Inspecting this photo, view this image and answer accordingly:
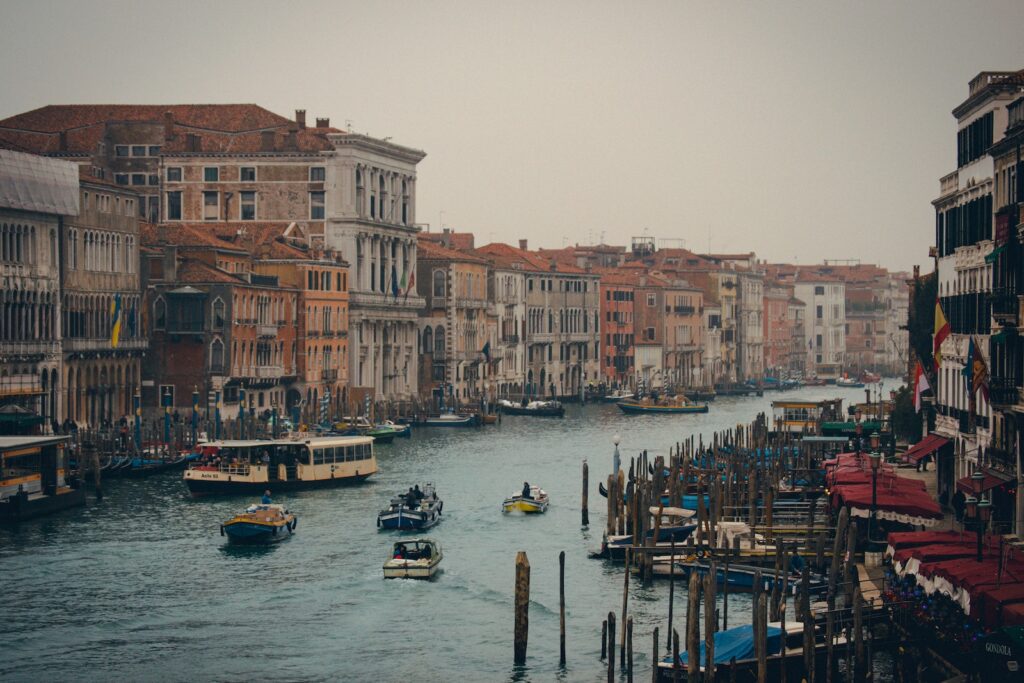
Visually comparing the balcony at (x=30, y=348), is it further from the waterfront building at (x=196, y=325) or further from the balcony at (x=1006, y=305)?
the balcony at (x=1006, y=305)

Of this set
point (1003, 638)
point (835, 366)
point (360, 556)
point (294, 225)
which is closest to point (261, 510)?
point (360, 556)

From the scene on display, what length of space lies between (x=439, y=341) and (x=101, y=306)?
2791 cm

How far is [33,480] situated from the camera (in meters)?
43.3

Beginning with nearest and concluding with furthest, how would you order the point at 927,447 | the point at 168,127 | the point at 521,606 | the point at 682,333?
the point at 521,606 → the point at 927,447 → the point at 168,127 → the point at 682,333

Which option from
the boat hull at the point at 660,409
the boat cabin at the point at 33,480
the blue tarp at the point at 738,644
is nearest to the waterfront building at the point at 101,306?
the boat cabin at the point at 33,480

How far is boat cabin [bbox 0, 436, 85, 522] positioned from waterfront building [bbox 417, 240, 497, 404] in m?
41.9

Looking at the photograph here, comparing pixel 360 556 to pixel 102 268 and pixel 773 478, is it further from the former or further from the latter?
pixel 102 268

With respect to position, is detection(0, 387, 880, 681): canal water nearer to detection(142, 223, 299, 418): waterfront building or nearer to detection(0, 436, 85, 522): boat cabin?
detection(0, 436, 85, 522): boat cabin

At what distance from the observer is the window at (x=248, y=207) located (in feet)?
261

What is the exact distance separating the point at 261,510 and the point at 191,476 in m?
7.81

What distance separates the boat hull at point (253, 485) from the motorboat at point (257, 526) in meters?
7.44

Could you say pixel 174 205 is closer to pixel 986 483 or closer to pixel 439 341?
pixel 439 341

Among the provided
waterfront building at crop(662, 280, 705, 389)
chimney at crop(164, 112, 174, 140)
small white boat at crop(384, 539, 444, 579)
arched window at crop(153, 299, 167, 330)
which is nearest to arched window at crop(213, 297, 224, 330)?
arched window at crop(153, 299, 167, 330)

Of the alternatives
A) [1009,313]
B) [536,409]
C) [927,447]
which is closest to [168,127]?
[536,409]
